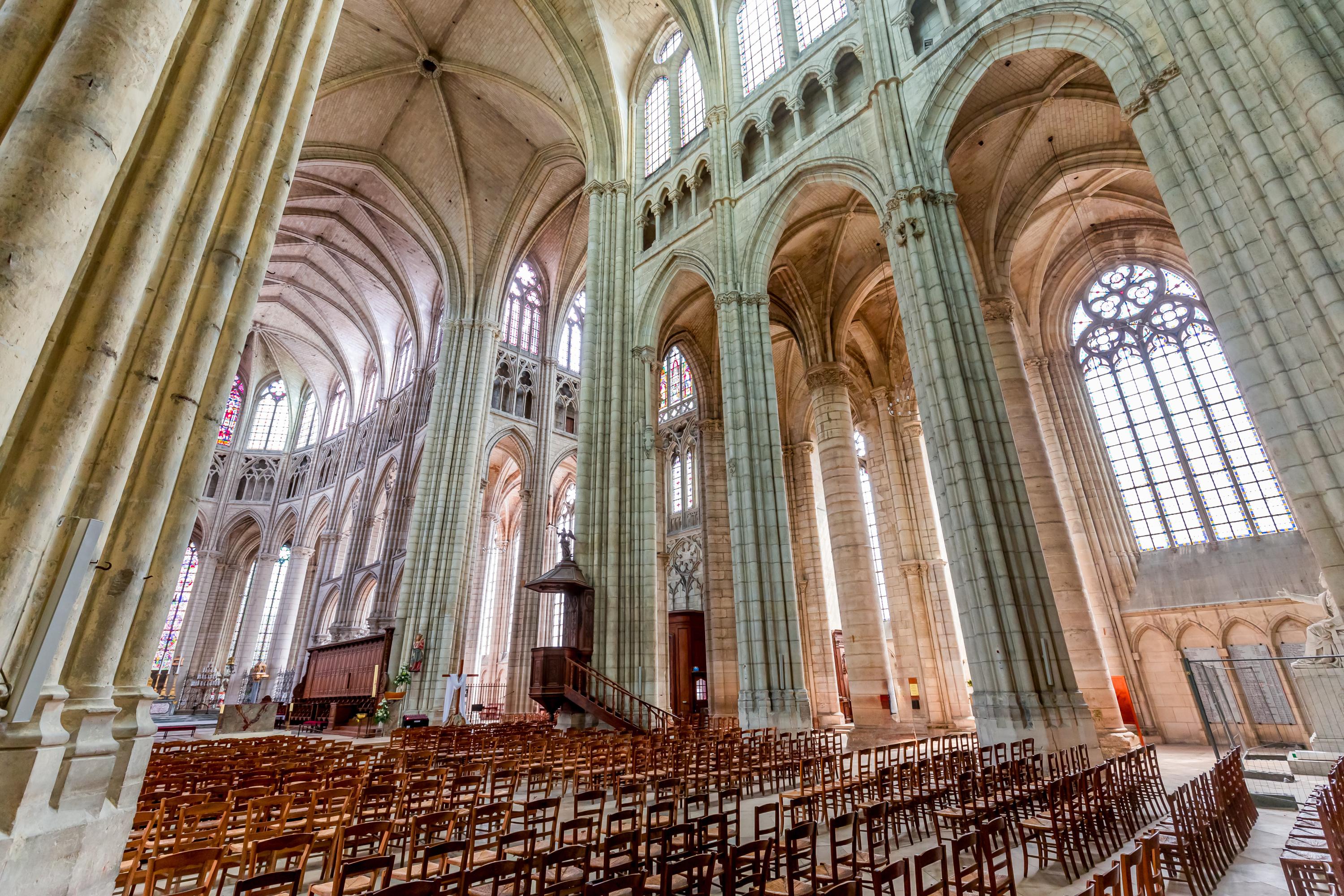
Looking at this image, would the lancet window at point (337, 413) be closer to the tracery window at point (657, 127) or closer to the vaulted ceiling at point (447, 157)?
the vaulted ceiling at point (447, 157)

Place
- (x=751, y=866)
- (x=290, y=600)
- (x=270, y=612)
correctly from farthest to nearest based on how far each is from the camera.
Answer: (x=270, y=612), (x=290, y=600), (x=751, y=866)

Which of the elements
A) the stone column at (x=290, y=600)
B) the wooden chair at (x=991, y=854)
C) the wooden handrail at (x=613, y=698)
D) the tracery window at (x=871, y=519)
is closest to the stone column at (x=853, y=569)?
the tracery window at (x=871, y=519)

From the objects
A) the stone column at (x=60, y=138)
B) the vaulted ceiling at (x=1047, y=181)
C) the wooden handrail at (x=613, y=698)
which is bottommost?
the wooden handrail at (x=613, y=698)

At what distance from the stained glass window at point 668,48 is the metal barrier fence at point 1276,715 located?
18820mm

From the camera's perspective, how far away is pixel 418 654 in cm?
1698

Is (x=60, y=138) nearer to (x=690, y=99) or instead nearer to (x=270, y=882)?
(x=270, y=882)

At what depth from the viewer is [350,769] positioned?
5.69m

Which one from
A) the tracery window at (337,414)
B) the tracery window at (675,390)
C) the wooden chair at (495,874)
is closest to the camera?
the wooden chair at (495,874)

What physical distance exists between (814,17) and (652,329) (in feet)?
26.1

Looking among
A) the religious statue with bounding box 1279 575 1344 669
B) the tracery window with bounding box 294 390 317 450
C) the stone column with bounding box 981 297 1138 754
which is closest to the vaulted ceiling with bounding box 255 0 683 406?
the tracery window with bounding box 294 390 317 450

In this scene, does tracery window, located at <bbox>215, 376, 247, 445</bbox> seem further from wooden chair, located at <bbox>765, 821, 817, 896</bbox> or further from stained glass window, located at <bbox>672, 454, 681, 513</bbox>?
wooden chair, located at <bbox>765, 821, 817, 896</bbox>

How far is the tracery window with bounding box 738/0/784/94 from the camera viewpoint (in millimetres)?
14461

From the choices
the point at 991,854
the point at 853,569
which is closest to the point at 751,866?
the point at 991,854

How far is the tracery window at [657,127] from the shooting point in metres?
16.9
